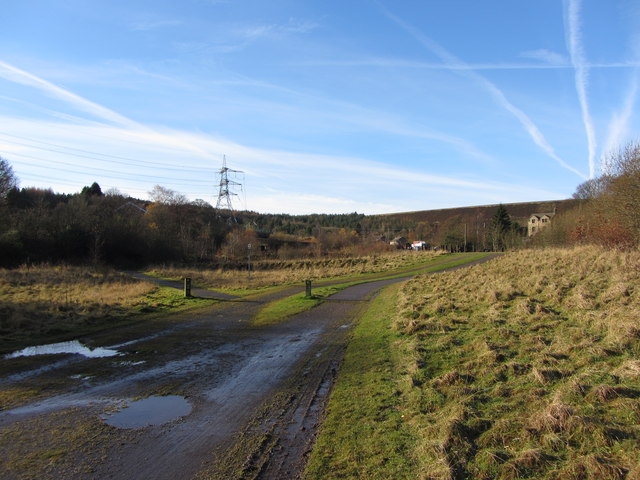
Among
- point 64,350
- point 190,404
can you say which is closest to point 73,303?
point 64,350

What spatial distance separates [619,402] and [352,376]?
172 inches

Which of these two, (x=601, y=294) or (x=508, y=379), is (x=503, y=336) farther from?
A: (x=601, y=294)

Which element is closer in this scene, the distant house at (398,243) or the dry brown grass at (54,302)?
the dry brown grass at (54,302)

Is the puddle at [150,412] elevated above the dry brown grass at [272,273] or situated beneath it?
elevated above

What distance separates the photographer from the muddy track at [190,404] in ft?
15.4

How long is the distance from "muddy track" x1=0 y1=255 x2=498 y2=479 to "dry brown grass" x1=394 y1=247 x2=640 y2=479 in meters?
1.81

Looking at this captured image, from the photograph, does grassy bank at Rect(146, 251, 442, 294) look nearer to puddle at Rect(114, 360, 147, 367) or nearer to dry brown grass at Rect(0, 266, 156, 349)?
dry brown grass at Rect(0, 266, 156, 349)

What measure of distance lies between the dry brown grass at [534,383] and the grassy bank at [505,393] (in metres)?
0.02

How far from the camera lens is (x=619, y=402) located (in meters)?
4.98

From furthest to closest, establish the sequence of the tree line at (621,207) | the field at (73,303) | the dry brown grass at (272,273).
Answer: the dry brown grass at (272,273) → the tree line at (621,207) → the field at (73,303)

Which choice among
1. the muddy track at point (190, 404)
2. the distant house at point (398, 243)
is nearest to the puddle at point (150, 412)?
the muddy track at point (190, 404)

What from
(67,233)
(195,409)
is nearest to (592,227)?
(195,409)

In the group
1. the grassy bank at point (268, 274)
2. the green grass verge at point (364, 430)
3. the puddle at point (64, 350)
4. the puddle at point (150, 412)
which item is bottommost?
the grassy bank at point (268, 274)

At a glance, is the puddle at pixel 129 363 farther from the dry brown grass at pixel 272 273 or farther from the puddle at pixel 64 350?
the dry brown grass at pixel 272 273
